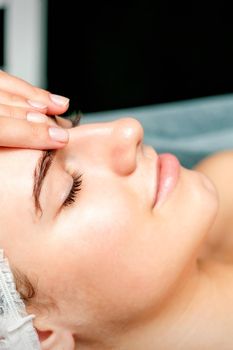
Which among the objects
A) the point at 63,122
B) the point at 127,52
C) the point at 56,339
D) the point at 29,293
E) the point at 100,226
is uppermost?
the point at 63,122

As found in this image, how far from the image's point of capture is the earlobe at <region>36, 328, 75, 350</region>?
113 cm

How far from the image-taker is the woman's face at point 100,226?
1.03 metres

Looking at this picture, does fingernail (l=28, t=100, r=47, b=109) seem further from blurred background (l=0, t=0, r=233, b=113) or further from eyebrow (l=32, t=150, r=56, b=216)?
blurred background (l=0, t=0, r=233, b=113)

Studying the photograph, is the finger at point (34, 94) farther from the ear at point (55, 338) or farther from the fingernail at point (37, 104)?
the ear at point (55, 338)

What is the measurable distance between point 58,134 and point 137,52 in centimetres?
206

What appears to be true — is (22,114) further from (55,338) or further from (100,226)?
(55,338)

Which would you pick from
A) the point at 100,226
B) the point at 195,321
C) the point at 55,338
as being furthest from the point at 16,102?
the point at 195,321

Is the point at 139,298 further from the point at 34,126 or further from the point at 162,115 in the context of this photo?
the point at 162,115

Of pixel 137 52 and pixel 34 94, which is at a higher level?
pixel 34 94

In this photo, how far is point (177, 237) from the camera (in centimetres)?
109

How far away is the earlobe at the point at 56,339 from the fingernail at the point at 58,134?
0.38 metres

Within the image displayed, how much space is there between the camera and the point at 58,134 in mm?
1041

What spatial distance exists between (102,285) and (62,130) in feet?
0.97

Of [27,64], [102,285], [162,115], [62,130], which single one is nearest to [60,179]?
[62,130]
